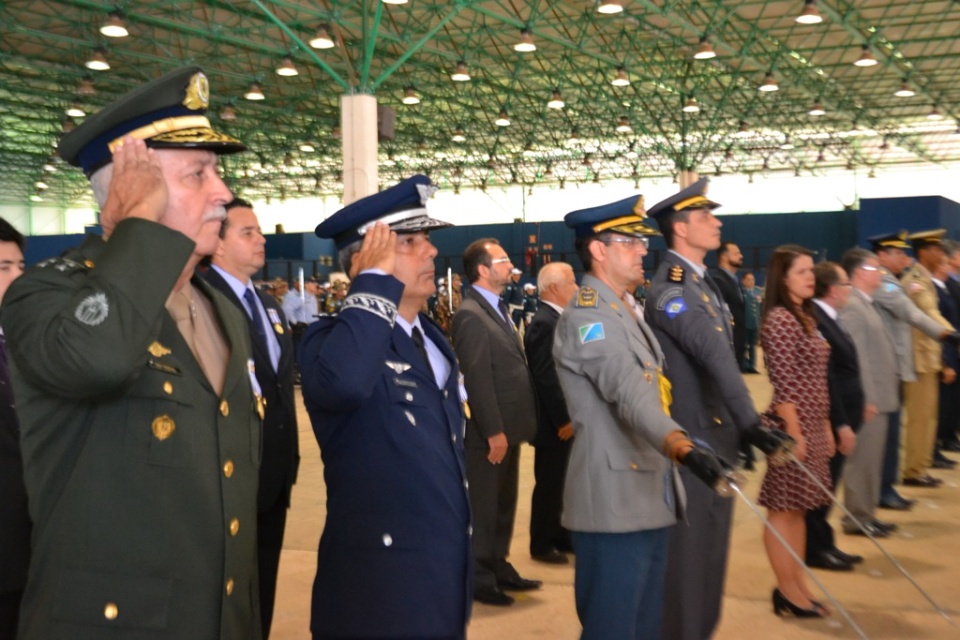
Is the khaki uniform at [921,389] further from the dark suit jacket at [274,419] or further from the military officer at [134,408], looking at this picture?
the military officer at [134,408]

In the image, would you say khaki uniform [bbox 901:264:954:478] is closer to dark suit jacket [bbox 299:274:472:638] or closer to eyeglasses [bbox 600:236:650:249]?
eyeglasses [bbox 600:236:650:249]

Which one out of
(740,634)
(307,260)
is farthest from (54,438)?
(307,260)

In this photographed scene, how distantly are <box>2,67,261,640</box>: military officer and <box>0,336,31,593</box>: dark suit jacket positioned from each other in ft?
3.41

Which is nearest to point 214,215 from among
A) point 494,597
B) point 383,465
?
point 383,465

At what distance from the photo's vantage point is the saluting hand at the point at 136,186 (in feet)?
5.19

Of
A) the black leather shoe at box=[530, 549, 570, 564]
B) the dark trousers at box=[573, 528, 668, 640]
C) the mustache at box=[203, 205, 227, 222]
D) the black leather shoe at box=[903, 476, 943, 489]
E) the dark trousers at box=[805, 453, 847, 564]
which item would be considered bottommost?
the black leather shoe at box=[530, 549, 570, 564]

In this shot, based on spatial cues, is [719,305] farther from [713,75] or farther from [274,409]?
[713,75]

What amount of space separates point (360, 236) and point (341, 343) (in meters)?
0.38

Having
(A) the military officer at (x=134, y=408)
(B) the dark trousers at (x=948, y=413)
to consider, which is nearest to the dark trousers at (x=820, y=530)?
(B) the dark trousers at (x=948, y=413)

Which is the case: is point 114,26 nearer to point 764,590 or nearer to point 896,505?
point 896,505

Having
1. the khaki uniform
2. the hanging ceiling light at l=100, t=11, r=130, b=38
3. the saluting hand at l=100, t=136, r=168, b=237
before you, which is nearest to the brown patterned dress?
the khaki uniform

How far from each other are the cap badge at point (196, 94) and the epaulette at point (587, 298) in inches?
66.8

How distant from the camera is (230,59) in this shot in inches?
910

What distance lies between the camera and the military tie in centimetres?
342
